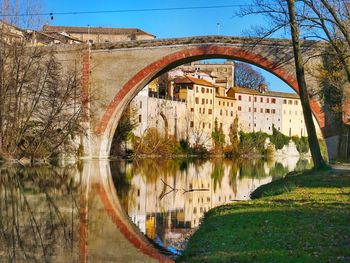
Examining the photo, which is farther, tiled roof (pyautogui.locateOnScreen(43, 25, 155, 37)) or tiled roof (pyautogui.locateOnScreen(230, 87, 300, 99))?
tiled roof (pyautogui.locateOnScreen(43, 25, 155, 37))

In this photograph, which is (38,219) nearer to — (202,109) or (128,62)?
(128,62)

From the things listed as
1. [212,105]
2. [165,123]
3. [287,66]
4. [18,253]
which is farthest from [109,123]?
[212,105]

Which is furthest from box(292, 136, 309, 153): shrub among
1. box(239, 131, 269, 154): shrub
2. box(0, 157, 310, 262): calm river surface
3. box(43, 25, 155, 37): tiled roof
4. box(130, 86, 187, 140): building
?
box(0, 157, 310, 262): calm river surface

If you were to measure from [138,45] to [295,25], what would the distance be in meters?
17.4

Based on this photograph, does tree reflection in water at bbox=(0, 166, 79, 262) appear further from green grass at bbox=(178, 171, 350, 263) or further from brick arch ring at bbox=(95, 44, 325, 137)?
brick arch ring at bbox=(95, 44, 325, 137)

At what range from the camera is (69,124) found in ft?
114

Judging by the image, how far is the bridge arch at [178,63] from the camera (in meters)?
32.1

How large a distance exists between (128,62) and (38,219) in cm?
2385

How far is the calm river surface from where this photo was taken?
9.52 metres

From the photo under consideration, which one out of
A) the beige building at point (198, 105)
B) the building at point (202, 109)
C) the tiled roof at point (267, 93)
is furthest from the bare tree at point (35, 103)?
the tiled roof at point (267, 93)

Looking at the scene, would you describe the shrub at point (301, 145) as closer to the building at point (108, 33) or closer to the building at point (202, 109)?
the building at point (202, 109)

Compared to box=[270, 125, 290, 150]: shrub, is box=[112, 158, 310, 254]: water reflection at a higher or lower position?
lower

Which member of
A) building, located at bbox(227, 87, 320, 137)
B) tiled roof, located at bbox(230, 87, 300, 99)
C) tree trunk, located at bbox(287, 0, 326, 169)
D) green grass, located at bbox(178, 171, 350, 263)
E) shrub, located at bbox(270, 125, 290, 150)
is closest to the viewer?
green grass, located at bbox(178, 171, 350, 263)

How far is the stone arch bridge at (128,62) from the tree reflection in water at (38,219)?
14.4m
